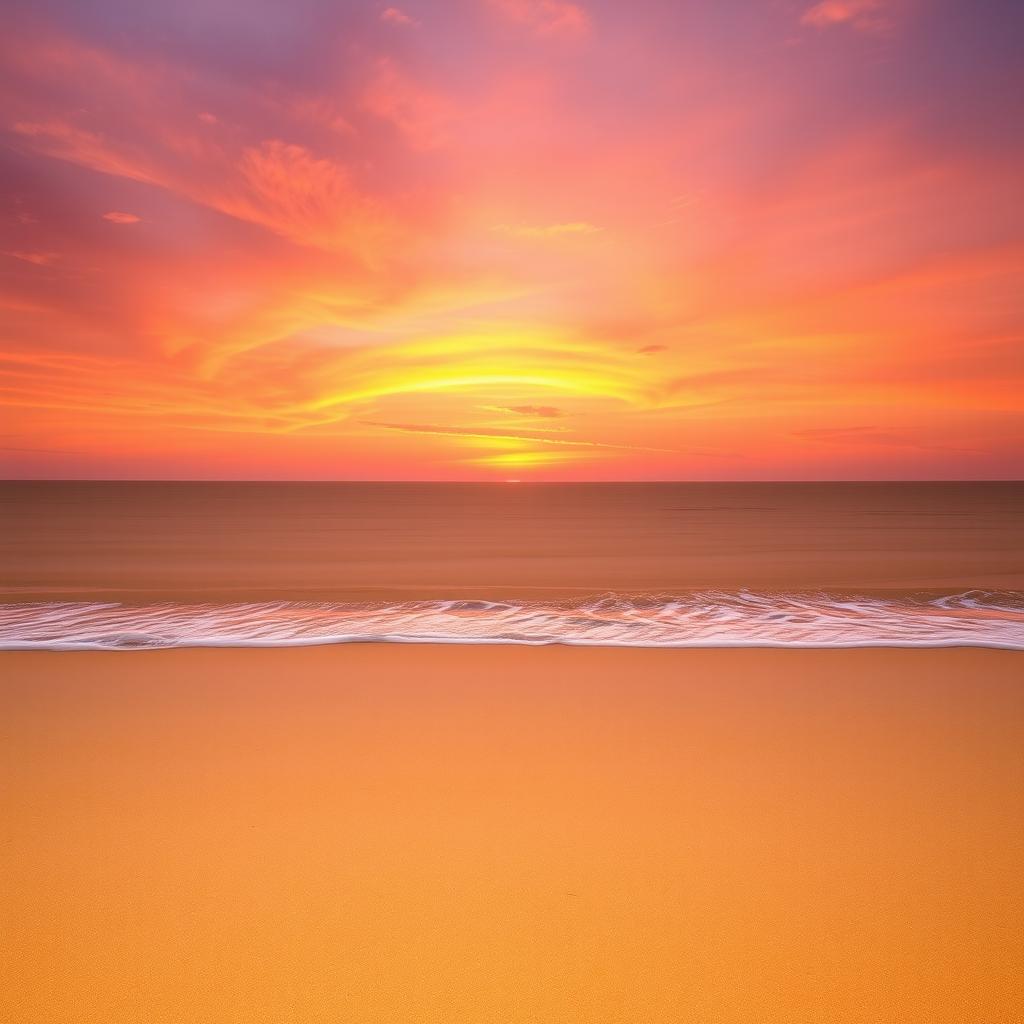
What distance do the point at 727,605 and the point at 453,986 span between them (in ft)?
26.4

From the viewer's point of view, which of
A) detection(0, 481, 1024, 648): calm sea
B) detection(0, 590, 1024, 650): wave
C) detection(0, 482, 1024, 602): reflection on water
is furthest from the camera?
detection(0, 482, 1024, 602): reflection on water

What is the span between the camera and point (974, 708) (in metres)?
4.34

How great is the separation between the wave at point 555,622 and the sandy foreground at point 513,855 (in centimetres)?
169

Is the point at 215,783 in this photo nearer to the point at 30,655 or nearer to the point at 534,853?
the point at 534,853

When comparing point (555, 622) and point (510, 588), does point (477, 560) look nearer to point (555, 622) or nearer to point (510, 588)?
point (510, 588)

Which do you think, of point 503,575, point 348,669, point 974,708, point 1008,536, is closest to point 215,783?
point 348,669

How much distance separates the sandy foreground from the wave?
169 cm

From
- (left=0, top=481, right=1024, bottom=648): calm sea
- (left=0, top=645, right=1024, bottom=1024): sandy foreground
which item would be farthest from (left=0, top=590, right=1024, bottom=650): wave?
(left=0, top=645, right=1024, bottom=1024): sandy foreground

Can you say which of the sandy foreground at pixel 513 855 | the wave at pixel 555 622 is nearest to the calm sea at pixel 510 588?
the wave at pixel 555 622

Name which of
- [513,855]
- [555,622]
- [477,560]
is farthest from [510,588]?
[513,855]

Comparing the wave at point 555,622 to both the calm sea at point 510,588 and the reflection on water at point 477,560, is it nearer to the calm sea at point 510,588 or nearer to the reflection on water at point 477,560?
the calm sea at point 510,588

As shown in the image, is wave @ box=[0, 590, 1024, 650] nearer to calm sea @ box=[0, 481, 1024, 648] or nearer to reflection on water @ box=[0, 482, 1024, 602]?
Result: calm sea @ box=[0, 481, 1024, 648]

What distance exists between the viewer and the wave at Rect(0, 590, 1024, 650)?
625 cm

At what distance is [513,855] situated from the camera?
2.69 metres
